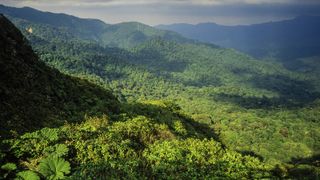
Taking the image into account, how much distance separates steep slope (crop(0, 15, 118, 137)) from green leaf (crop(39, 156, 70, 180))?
23.5 feet

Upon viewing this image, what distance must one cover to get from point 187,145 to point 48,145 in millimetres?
11508

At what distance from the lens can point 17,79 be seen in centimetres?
3494

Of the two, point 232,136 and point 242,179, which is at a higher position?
point 242,179

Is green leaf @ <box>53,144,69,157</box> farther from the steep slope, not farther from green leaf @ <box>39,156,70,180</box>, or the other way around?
the steep slope

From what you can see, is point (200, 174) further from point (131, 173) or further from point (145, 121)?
point (145, 121)

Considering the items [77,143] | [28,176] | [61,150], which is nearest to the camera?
[28,176]

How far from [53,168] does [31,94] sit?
19.2 m

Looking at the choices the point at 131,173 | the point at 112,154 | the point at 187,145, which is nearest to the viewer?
the point at 131,173

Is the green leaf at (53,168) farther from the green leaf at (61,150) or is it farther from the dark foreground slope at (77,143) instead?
A: the green leaf at (61,150)

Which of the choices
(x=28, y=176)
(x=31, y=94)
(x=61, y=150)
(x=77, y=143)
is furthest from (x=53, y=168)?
(x=31, y=94)

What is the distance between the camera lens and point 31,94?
34750 mm

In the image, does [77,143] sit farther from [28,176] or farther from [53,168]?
[28,176]

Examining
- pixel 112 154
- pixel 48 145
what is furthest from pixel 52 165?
pixel 112 154

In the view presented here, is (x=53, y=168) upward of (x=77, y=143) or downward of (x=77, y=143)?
upward
